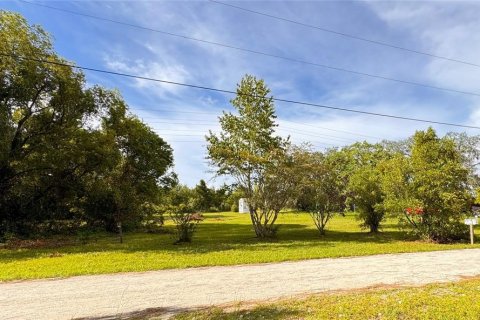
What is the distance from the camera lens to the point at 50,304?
7.23 metres

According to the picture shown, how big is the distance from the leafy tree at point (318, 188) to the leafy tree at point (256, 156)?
1053 mm

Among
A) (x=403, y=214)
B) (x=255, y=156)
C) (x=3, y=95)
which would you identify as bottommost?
(x=403, y=214)

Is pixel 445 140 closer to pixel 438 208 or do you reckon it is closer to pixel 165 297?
pixel 438 208

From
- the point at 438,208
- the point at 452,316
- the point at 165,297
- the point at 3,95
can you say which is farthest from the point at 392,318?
the point at 3,95

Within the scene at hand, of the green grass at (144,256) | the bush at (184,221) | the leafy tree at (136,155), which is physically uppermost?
the leafy tree at (136,155)

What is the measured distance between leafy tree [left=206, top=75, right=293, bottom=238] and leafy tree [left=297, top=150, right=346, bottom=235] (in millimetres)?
1053

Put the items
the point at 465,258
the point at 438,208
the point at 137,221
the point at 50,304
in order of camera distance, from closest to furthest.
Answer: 1. the point at 50,304
2. the point at 465,258
3. the point at 438,208
4. the point at 137,221

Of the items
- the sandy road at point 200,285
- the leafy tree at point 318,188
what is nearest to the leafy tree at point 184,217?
the leafy tree at point 318,188

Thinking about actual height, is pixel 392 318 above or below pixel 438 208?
below

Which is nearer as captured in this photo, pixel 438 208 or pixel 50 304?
pixel 50 304

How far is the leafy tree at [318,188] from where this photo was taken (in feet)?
67.7

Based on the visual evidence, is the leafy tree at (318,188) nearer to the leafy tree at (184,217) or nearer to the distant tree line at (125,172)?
the distant tree line at (125,172)

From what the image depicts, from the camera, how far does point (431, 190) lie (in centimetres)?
1773

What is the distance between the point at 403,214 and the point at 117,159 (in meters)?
18.3
